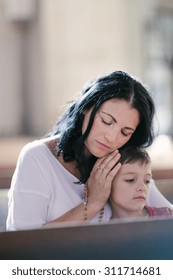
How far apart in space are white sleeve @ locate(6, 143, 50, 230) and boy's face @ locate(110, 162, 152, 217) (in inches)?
8.5

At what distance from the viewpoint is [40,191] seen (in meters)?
2.08

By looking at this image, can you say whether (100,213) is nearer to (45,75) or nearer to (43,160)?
(43,160)

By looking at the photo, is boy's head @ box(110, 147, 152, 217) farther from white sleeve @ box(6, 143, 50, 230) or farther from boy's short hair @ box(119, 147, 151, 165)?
white sleeve @ box(6, 143, 50, 230)

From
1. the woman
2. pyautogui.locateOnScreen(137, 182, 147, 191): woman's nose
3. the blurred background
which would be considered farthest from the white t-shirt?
the blurred background

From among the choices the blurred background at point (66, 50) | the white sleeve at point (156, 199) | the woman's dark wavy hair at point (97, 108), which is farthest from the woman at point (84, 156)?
the blurred background at point (66, 50)

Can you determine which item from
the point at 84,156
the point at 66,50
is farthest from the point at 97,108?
the point at 66,50

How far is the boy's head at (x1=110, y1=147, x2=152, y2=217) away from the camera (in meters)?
2.13

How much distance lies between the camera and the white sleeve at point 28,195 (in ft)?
6.66

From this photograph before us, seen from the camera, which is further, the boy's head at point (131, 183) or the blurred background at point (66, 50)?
the blurred background at point (66, 50)

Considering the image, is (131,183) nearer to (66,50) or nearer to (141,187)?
(141,187)

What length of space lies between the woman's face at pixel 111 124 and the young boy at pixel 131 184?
9 cm

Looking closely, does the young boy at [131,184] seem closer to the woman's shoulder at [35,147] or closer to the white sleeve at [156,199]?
the white sleeve at [156,199]

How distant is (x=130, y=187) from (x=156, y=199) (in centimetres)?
16
